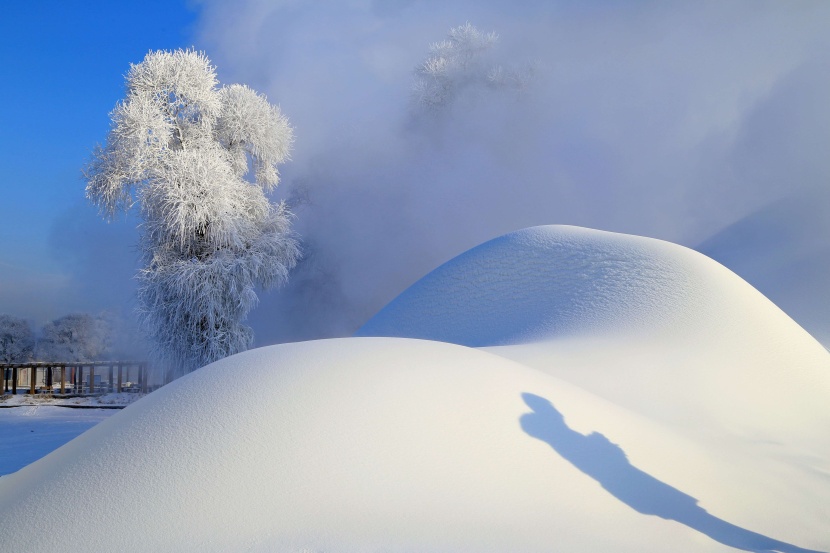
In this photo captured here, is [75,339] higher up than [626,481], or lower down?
higher up

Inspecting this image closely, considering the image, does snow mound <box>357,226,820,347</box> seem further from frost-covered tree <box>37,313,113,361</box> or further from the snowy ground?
frost-covered tree <box>37,313,113,361</box>

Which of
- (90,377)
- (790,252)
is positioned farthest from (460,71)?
(90,377)

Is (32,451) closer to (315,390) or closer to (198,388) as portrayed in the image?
(198,388)

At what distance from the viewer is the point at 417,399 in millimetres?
5219

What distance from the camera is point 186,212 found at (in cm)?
1476

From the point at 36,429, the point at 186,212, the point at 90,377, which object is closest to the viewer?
the point at 36,429

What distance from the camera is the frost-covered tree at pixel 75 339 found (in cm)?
3186

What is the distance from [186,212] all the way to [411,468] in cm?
1178

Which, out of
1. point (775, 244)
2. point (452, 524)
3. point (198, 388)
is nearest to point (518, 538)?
point (452, 524)

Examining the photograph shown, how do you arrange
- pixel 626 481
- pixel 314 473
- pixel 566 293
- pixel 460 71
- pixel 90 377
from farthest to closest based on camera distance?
1. pixel 460 71
2. pixel 90 377
3. pixel 566 293
4. pixel 626 481
5. pixel 314 473

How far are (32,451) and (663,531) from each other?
344 inches

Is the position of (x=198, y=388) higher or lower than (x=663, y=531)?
higher

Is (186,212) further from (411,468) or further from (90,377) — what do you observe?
(411,468)

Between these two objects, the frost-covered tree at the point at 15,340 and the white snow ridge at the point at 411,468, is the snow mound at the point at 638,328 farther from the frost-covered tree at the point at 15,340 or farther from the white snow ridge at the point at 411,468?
the frost-covered tree at the point at 15,340
